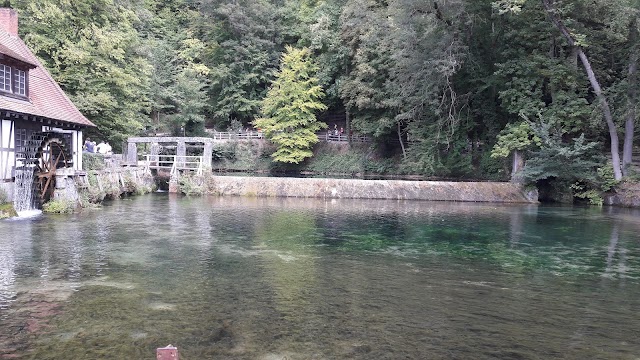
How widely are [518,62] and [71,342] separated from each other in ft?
90.6

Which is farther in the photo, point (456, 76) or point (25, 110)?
point (456, 76)

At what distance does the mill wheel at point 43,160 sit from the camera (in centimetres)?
1841

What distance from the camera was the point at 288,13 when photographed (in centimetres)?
4947

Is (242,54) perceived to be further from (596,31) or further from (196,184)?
(596,31)

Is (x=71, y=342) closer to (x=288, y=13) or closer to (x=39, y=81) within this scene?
(x=39, y=81)

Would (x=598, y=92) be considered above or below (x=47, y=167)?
above

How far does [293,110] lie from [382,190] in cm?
1800

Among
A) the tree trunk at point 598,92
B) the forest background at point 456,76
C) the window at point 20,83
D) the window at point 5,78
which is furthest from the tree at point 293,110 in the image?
the window at point 5,78

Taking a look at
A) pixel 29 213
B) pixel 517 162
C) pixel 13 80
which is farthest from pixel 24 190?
pixel 517 162

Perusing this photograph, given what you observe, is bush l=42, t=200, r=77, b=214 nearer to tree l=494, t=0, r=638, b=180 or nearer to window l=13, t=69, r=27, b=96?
window l=13, t=69, r=27, b=96

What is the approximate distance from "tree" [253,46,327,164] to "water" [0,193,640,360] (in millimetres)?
25670

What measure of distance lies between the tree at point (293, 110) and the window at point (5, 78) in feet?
82.2

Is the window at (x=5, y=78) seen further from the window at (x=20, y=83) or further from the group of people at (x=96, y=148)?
the group of people at (x=96, y=148)

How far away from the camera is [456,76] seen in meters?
32.6
